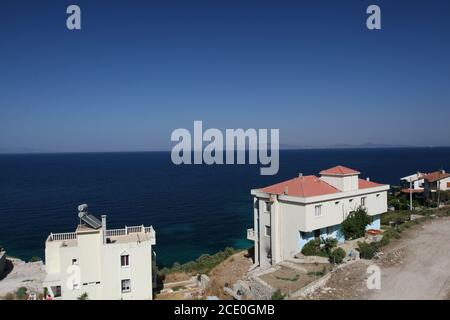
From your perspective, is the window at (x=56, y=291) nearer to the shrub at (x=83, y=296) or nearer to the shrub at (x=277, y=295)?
the shrub at (x=83, y=296)

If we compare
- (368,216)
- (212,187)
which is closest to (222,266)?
(368,216)

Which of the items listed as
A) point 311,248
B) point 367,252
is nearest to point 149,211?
point 311,248

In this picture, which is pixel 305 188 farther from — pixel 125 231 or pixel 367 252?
pixel 125 231

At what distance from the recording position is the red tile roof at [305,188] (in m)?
28.6

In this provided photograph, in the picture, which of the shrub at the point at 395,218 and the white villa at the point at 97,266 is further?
the shrub at the point at 395,218

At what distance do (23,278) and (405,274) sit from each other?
27363 millimetres

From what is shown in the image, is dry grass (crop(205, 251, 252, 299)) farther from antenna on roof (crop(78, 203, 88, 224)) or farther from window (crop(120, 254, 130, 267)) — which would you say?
antenna on roof (crop(78, 203, 88, 224))

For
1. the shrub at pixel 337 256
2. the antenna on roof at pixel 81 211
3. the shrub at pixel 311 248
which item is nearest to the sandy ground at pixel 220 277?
the shrub at pixel 311 248

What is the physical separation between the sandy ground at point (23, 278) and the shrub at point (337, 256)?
785 inches

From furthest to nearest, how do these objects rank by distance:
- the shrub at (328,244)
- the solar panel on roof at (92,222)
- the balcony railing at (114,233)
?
the shrub at (328,244) < the balcony railing at (114,233) < the solar panel on roof at (92,222)

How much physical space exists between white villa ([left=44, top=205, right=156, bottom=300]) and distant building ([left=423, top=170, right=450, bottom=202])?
40024mm

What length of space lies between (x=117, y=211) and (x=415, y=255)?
62.0 metres

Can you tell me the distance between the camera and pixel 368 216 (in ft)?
103
